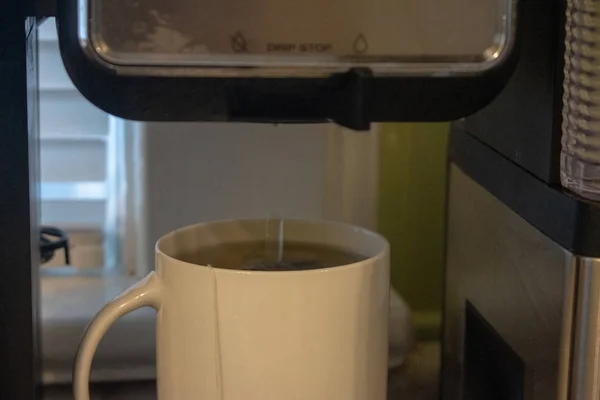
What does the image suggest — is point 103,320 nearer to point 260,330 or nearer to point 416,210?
point 260,330

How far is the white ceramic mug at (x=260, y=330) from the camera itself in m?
0.38

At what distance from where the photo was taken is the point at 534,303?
0.41 m

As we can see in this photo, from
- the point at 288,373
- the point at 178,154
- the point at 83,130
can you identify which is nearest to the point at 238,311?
the point at 288,373

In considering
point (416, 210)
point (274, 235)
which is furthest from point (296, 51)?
point (416, 210)

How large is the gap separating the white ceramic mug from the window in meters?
0.38

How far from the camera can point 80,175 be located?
81 cm

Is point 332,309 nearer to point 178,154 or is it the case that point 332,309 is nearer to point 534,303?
point 534,303

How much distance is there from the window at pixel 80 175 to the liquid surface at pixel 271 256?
32cm

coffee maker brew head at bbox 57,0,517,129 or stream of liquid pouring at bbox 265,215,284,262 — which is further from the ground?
coffee maker brew head at bbox 57,0,517,129

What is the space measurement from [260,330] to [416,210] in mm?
391

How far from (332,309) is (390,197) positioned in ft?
1.21

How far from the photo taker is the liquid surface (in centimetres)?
45

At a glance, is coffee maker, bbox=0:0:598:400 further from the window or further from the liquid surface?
the window

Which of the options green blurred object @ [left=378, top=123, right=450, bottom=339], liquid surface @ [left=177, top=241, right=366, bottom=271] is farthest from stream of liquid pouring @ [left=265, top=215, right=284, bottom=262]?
green blurred object @ [left=378, top=123, right=450, bottom=339]
